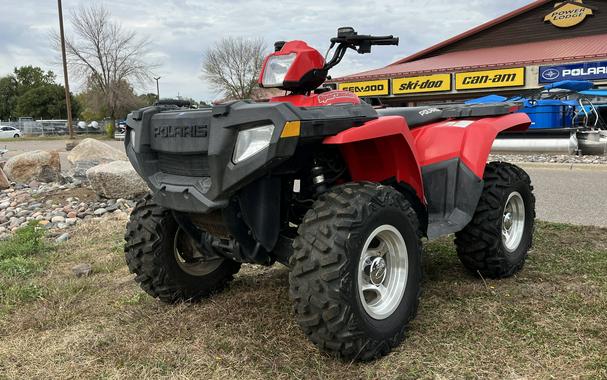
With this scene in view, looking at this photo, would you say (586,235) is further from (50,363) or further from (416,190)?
(50,363)

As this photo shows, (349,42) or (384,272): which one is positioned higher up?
(349,42)

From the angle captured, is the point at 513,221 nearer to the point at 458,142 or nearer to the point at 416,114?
the point at 458,142

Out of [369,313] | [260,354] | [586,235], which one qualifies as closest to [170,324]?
[260,354]

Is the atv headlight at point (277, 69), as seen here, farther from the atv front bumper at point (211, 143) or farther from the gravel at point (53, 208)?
the gravel at point (53, 208)

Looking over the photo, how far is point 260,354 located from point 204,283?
1088mm

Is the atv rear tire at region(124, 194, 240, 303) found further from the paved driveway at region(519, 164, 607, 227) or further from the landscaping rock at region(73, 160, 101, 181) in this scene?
the landscaping rock at region(73, 160, 101, 181)

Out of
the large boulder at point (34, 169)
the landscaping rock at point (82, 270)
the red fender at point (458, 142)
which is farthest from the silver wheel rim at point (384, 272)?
the large boulder at point (34, 169)

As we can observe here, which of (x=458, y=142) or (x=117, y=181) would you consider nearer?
(x=458, y=142)

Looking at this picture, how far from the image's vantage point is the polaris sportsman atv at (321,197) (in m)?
2.63

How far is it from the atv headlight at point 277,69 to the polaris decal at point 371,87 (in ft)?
79.5

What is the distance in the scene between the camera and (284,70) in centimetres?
335

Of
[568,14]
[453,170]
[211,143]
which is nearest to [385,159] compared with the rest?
[453,170]

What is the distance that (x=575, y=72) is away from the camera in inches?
867

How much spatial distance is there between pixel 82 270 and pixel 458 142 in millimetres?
3411
